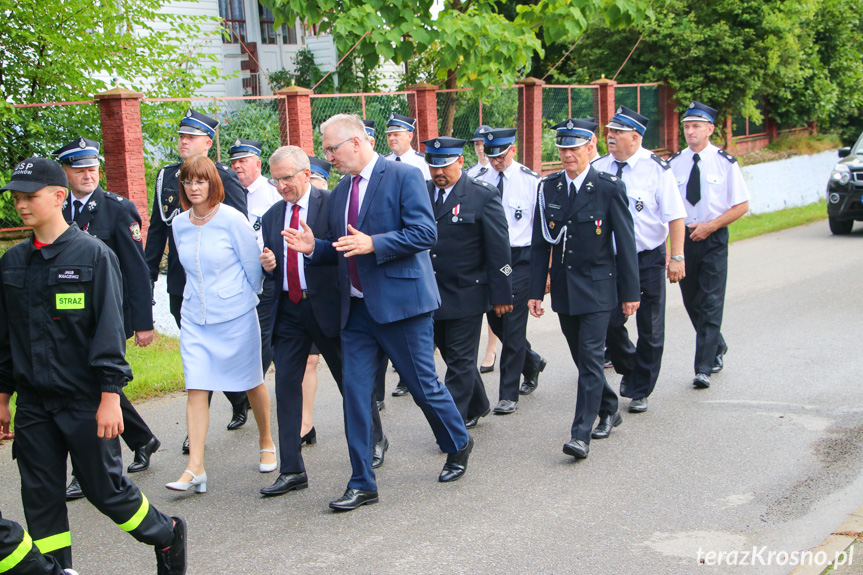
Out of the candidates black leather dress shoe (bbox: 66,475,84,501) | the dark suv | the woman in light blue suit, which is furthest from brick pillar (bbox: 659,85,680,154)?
black leather dress shoe (bbox: 66,475,84,501)

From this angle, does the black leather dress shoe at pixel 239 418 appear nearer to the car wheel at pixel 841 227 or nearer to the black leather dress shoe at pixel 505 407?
the black leather dress shoe at pixel 505 407

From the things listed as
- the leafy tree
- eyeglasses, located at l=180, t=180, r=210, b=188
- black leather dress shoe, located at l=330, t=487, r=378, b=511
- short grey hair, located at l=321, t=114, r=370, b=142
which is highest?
the leafy tree

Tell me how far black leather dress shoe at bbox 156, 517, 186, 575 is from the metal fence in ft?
55.1

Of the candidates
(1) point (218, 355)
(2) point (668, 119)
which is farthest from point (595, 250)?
(2) point (668, 119)

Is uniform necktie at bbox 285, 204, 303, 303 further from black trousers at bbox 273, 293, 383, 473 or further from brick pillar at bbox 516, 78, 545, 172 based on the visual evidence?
brick pillar at bbox 516, 78, 545, 172

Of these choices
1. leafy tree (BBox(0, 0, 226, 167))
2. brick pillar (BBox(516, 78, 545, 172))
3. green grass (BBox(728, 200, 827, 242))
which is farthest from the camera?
green grass (BBox(728, 200, 827, 242))

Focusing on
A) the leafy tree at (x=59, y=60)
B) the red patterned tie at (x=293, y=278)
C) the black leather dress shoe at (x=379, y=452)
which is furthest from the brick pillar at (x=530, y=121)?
the red patterned tie at (x=293, y=278)

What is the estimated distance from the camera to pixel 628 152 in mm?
6973

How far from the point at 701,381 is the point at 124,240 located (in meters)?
4.38

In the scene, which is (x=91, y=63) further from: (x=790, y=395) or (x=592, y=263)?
(x=790, y=395)

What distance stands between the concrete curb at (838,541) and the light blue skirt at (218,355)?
3129mm

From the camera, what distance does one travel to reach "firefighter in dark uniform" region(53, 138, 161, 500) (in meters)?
5.62

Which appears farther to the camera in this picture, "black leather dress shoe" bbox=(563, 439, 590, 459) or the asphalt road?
"black leather dress shoe" bbox=(563, 439, 590, 459)

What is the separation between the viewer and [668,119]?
71.3ft
